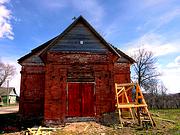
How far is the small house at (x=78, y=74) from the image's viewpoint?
16.5 m

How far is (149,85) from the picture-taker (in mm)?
42469

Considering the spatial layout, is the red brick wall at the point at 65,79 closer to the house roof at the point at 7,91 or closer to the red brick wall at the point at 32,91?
the red brick wall at the point at 32,91

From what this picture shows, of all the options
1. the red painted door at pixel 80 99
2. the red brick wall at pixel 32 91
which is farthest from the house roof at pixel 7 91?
the red painted door at pixel 80 99

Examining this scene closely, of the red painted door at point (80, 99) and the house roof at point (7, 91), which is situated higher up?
the house roof at point (7, 91)

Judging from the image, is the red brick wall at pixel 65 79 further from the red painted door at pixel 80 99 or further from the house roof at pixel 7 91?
the house roof at pixel 7 91

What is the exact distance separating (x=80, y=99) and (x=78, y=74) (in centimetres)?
174

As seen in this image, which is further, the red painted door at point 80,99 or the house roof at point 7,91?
the house roof at point 7,91

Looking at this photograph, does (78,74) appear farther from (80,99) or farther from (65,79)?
(80,99)

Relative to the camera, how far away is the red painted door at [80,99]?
16.6m

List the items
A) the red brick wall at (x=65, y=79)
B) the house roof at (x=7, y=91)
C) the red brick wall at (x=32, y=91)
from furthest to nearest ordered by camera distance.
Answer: the house roof at (x=7, y=91) → the red brick wall at (x=32, y=91) → the red brick wall at (x=65, y=79)

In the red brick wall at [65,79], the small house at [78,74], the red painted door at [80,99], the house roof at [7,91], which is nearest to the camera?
the red brick wall at [65,79]

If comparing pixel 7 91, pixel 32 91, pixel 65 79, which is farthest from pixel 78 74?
pixel 7 91

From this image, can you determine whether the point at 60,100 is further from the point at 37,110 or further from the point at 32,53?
the point at 32,53

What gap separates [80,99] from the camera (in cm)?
1688
